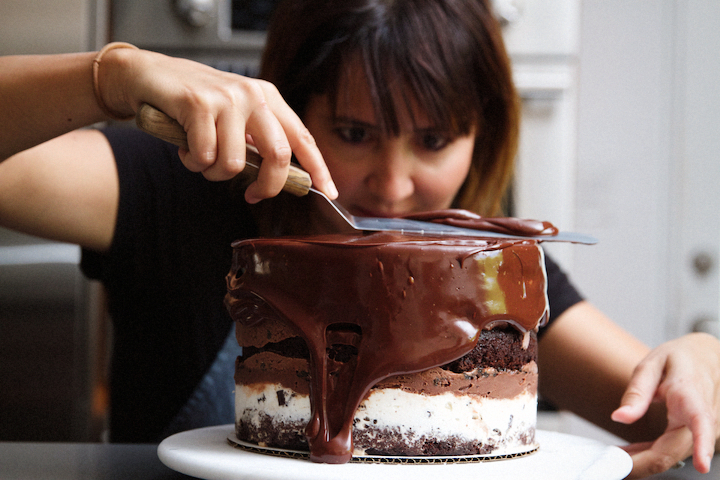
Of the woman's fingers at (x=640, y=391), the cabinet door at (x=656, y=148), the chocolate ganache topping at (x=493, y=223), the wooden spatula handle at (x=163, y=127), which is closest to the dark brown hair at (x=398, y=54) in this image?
the chocolate ganache topping at (x=493, y=223)

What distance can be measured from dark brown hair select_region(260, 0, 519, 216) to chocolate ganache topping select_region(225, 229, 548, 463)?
481 millimetres

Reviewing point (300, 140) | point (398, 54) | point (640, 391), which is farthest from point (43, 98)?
point (640, 391)

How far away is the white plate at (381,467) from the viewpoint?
598 millimetres

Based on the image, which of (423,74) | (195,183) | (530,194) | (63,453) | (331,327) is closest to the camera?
(331,327)

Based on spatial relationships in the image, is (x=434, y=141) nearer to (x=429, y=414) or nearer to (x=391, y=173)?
(x=391, y=173)

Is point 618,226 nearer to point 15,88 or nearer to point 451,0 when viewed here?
point 451,0

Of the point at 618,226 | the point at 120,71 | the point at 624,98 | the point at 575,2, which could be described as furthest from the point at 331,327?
the point at 624,98

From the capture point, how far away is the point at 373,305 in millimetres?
670

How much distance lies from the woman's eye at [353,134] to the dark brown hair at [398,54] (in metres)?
Result: 0.06

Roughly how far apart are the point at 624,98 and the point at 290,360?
6.42 feet

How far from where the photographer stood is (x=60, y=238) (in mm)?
1176

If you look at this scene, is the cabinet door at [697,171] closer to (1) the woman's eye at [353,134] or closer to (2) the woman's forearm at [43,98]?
(1) the woman's eye at [353,134]

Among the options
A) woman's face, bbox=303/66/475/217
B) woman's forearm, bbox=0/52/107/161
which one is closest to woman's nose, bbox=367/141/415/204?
woman's face, bbox=303/66/475/217

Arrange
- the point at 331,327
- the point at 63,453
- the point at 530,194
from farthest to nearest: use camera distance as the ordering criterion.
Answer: the point at 530,194 → the point at 63,453 → the point at 331,327
